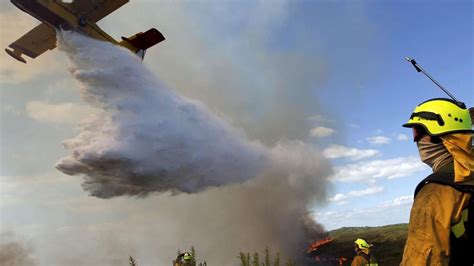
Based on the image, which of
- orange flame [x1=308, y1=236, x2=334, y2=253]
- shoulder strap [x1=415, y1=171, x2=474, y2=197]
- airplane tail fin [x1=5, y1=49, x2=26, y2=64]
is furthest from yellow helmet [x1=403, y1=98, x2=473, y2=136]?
orange flame [x1=308, y1=236, x2=334, y2=253]

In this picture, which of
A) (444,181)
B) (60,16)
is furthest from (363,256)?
(60,16)

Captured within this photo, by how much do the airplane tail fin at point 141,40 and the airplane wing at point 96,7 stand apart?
1863 mm

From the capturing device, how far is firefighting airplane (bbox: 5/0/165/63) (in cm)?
2114

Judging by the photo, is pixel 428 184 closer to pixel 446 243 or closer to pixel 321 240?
pixel 446 243

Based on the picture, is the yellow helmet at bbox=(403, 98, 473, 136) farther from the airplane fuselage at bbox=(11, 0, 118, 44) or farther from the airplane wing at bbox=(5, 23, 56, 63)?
the airplane wing at bbox=(5, 23, 56, 63)

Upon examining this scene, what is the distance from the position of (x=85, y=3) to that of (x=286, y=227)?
49.3m

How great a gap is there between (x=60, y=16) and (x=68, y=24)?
0.61m

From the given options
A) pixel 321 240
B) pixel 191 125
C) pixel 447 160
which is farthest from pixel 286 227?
pixel 447 160

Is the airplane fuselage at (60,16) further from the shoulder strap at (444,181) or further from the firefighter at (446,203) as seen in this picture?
the shoulder strap at (444,181)

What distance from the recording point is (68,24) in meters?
22.5

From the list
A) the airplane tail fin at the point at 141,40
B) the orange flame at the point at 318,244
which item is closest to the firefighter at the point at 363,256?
the airplane tail fin at the point at 141,40

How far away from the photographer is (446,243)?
2006mm

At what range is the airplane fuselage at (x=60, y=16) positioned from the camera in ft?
67.3

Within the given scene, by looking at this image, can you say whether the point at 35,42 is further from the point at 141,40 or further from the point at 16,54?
the point at 141,40
